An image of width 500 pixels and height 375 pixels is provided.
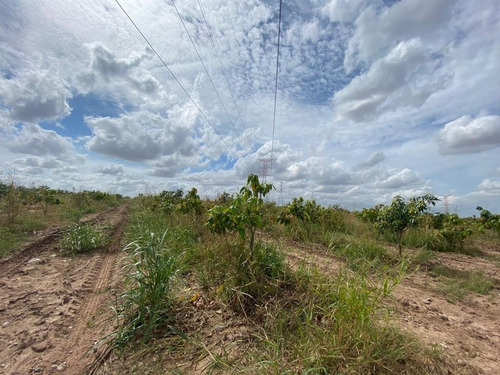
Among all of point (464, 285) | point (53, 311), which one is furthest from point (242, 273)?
point (464, 285)

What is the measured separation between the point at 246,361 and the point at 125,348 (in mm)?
1140

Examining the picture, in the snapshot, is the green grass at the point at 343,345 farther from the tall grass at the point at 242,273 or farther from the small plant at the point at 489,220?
the small plant at the point at 489,220

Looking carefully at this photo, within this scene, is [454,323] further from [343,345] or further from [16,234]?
[16,234]

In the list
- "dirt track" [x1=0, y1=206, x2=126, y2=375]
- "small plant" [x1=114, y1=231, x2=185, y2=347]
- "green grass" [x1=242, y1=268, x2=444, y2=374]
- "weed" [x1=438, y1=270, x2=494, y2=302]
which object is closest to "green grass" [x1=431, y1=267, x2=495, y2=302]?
"weed" [x1=438, y1=270, x2=494, y2=302]

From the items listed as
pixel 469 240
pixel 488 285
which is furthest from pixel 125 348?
pixel 469 240

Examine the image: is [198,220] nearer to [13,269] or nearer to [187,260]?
[187,260]

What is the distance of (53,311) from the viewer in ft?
10.7

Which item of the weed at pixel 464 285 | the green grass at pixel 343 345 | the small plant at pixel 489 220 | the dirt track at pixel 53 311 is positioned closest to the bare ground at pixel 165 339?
the dirt track at pixel 53 311

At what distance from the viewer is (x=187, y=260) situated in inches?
172

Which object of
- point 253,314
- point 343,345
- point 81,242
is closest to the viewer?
point 343,345

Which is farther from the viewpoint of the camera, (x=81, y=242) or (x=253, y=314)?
(x=81, y=242)

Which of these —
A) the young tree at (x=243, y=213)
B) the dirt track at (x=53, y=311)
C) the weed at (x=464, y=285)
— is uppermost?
the young tree at (x=243, y=213)

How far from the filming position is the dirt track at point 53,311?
7.90 feet

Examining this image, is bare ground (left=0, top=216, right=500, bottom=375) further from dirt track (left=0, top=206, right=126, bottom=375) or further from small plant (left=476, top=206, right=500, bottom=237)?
small plant (left=476, top=206, right=500, bottom=237)
